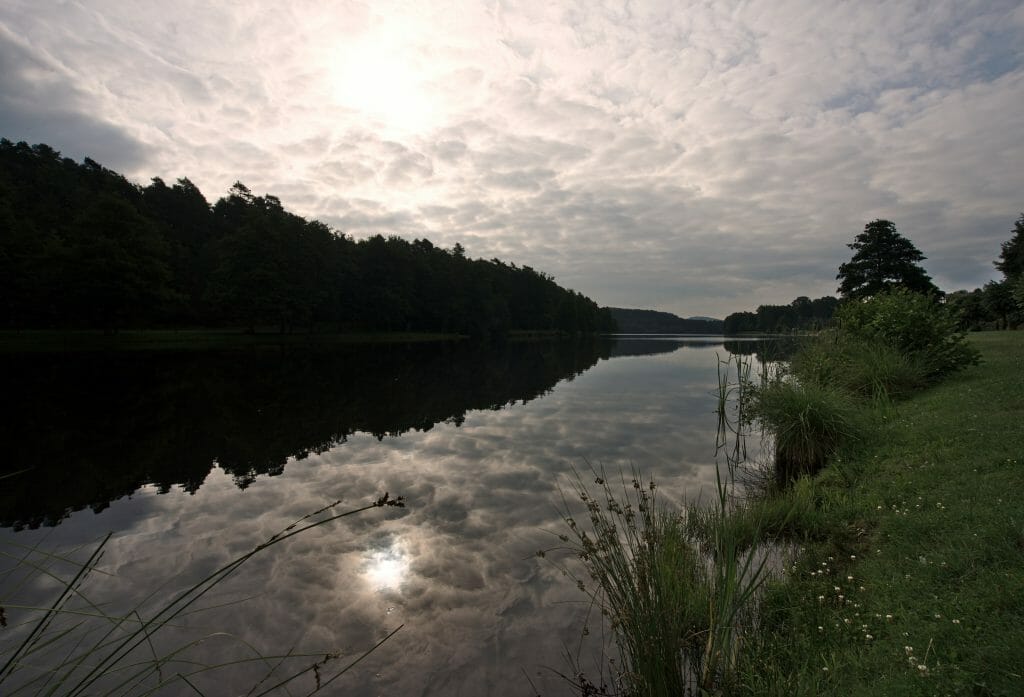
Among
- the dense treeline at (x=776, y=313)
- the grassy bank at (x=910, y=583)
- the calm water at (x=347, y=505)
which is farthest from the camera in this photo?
the dense treeline at (x=776, y=313)

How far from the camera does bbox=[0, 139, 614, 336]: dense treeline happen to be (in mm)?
44844

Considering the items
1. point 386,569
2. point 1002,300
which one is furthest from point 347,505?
point 1002,300

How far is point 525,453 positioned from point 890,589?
8.31 meters

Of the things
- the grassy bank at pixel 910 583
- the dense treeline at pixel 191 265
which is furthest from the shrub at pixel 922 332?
the dense treeline at pixel 191 265

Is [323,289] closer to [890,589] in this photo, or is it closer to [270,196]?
[270,196]

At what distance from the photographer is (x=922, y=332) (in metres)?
15.0

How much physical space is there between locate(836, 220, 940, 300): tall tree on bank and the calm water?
4635 cm

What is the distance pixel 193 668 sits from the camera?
4.84 meters

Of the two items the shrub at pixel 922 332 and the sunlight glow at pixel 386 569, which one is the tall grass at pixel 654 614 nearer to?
the sunlight glow at pixel 386 569

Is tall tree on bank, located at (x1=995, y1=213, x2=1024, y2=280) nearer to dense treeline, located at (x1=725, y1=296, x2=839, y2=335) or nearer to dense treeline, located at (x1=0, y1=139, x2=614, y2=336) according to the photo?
dense treeline, located at (x1=725, y1=296, x2=839, y2=335)

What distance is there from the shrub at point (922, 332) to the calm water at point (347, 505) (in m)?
5.73

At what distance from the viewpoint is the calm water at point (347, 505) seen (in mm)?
5133

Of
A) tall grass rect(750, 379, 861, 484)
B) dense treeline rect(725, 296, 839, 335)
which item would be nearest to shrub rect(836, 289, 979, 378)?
tall grass rect(750, 379, 861, 484)

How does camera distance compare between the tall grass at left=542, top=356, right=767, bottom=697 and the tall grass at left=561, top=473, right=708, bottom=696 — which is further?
the tall grass at left=561, top=473, right=708, bottom=696
